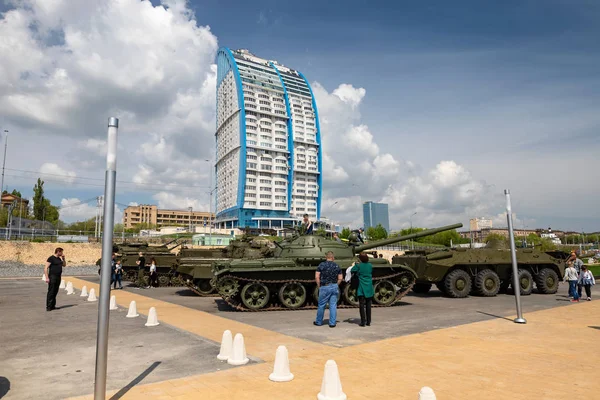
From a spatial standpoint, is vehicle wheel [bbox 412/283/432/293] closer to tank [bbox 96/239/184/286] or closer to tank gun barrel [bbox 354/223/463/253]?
tank gun barrel [bbox 354/223/463/253]

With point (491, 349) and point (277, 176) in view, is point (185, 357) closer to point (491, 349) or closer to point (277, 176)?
point (491, 349)

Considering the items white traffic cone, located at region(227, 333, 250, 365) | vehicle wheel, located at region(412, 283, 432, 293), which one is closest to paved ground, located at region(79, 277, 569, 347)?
vehicle wheel, located at region(412, 283, 432, 293)

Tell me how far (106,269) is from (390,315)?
8.87 m

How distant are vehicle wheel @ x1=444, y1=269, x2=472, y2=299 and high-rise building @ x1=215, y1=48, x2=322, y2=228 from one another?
280ft

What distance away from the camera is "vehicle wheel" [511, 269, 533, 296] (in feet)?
55.2

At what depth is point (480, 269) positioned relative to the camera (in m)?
16.7

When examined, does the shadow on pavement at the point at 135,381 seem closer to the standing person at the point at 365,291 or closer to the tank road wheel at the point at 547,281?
the standing person at the point at 365,291

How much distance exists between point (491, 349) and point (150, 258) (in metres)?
18.7

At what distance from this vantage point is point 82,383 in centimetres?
571

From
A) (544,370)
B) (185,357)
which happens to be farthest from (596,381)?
(185,357)

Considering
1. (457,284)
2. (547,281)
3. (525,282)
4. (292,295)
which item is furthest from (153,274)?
(547,281)

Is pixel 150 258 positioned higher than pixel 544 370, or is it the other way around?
pixel 150 258

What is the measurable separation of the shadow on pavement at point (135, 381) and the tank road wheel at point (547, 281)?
637 inches

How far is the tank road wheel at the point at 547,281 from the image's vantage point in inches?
680
